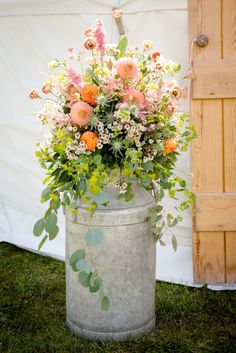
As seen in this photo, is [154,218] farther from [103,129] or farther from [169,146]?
[103,129]

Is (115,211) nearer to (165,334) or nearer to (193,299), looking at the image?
(165,334)

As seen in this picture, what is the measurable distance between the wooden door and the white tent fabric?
162mm

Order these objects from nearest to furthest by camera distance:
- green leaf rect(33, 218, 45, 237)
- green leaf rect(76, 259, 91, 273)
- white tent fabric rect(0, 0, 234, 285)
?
1. green leaf rect(76, 259, 91, 273)
2. green leaf rect(33, 218, 45, 237)
3. white tent fabric rect(0, 0, 234, 285)

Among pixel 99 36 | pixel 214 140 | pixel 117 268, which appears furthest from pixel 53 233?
pixel 214 140

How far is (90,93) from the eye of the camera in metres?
2.12

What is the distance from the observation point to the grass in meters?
2.36

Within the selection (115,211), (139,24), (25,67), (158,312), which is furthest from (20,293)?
(139,24)

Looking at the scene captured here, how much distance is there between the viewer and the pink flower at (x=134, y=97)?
2113mm

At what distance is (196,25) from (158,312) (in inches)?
59.7

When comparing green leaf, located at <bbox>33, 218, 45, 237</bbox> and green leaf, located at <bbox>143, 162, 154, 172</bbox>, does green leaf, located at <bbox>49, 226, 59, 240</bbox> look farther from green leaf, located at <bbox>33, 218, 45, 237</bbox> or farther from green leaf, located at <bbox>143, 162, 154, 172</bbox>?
green leaf, located at <bbox>143, 162, 154, 172</bbox>

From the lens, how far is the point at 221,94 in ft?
9.34

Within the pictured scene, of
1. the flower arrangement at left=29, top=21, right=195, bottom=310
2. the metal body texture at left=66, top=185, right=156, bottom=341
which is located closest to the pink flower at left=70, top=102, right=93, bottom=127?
the flower arrangement at left=29, top=21, right=195, bottom=310

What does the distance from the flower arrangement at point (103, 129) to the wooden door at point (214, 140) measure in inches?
23.8

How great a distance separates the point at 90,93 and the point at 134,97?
18 cm
